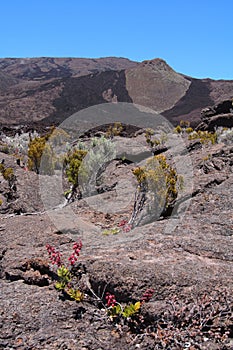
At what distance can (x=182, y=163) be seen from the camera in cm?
1026

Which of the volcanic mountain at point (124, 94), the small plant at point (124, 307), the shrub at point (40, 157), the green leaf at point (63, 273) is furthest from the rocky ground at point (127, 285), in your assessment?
the volcanic mountain at point (124, 94)

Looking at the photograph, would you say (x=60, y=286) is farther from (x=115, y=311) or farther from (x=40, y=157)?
(x=40, y=157)

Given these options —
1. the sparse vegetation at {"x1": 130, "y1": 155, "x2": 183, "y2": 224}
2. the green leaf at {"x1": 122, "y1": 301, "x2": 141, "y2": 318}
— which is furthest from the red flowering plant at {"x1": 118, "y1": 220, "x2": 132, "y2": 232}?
the green leaf at {"x1": 122, "y1": 301, "x2": 141, "y2": 318}

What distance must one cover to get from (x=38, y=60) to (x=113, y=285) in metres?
142

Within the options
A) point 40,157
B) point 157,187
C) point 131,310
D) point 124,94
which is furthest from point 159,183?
point 124,94

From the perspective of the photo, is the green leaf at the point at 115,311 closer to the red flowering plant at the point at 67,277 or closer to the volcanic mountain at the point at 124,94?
the red flowering plant at the point at 67,277

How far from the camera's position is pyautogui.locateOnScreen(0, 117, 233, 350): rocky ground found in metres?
2.82

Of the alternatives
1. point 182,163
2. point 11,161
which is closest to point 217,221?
point 182,163

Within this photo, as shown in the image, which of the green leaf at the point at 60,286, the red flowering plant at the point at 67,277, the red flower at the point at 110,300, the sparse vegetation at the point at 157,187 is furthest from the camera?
the sparse vegetation at the point at 157,187

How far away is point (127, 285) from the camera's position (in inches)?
126

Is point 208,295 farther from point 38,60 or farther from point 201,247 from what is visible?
point 38,60

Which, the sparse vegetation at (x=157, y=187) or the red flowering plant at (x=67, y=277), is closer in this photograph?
the red flowering plant at (x=67, y=277)

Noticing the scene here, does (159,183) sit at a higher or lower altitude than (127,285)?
higher

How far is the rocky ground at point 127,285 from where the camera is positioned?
111 inches
